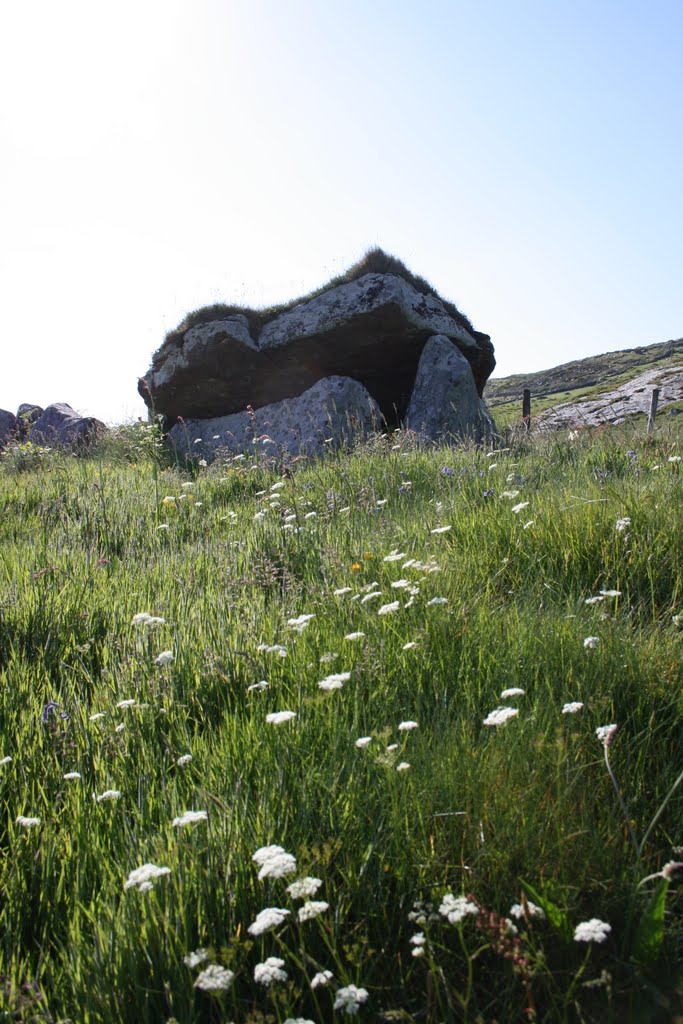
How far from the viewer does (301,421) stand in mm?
11578

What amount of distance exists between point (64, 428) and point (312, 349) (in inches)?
224

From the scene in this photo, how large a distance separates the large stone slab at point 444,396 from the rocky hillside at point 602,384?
16.0m

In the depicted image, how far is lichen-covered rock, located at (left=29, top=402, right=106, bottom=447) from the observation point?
12.9m

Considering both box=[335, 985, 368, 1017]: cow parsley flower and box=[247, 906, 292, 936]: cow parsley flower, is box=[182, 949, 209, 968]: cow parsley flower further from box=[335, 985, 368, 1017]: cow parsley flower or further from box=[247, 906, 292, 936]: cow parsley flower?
box=[335, 985, 368, 1017]: cow parsley flower

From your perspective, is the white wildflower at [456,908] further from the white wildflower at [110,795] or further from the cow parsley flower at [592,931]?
the white wildflower at [110,795]

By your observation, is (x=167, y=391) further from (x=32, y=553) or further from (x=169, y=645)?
(x=169, y=645)

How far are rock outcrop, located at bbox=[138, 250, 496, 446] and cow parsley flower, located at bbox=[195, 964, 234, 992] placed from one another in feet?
33.5

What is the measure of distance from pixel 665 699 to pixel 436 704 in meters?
0.80

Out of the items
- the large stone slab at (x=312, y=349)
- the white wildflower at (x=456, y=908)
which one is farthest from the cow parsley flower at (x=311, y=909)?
the large stone slab at (x=312, y=349)

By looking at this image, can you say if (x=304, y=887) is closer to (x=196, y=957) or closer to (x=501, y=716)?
(x=196, y=957)

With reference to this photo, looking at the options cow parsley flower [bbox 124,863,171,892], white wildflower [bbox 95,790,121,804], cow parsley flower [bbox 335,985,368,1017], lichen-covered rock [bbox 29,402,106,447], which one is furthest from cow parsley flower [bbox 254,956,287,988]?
lichen-covered rock [bbox 29,402,106,447]

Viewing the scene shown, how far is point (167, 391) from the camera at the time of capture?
13.1 m

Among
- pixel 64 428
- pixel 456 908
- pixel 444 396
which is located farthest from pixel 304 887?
pixel 64 428

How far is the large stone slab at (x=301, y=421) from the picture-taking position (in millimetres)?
10984
